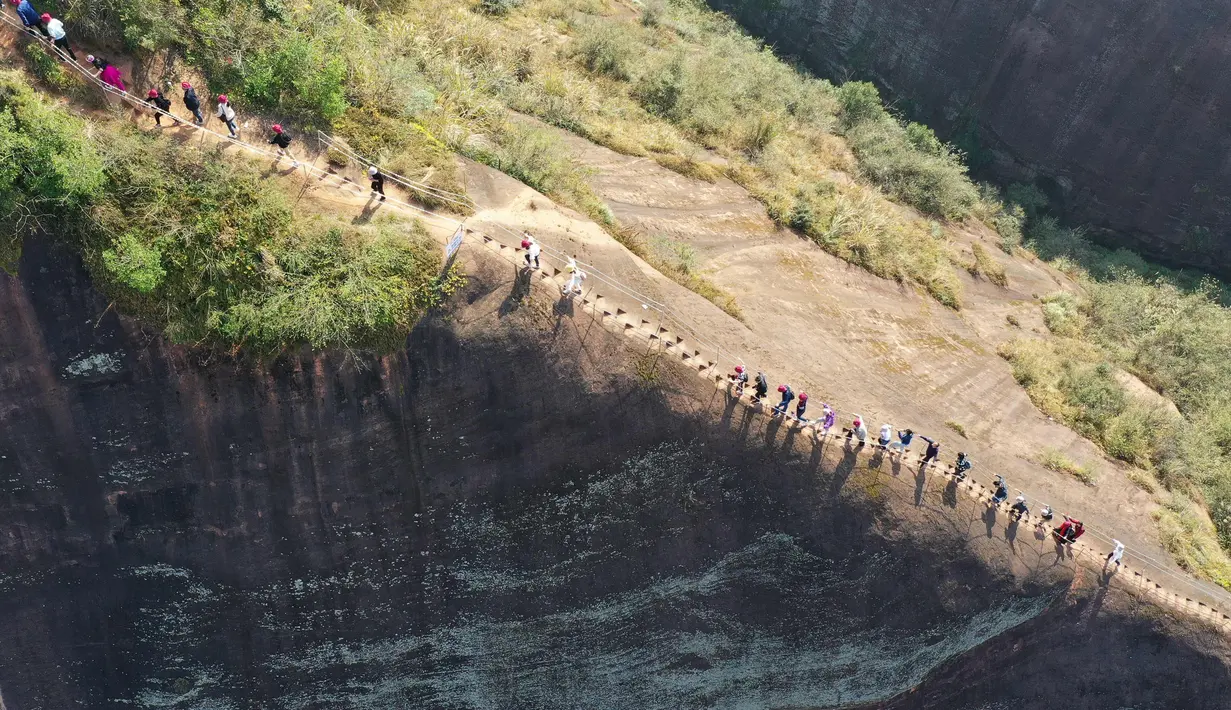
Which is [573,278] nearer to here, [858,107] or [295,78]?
[295,78]

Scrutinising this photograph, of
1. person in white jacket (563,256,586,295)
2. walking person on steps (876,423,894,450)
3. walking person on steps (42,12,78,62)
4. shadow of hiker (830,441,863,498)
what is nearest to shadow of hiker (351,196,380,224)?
person in white jacket (563,256,586,295)

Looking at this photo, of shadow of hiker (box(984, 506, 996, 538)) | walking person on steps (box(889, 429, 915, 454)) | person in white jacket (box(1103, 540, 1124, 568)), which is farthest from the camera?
person in white jacket (box(1103, 540, 1124, 568))

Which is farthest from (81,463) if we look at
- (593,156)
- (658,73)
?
(658,73)

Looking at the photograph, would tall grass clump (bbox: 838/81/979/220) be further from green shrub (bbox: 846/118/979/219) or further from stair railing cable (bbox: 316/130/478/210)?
stair railing cable (bbox: 316/130/478/210)

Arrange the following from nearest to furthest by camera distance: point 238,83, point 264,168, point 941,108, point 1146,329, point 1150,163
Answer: point 264,168 → point 238,83 → point 1146,329 → point 1150,163 → point 941,108

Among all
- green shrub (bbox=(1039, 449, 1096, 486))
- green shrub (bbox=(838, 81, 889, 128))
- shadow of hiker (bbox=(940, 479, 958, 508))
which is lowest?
shadow of hiker (bbox=(940, 479, 958, 508))

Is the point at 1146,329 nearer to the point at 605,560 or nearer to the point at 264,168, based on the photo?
the point at 605,560

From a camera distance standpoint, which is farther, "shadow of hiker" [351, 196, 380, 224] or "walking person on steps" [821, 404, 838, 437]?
"walking person on steps" [821, 404, 838, 437]

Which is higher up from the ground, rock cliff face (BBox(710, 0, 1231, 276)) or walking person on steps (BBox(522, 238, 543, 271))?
rock cliff face (BBox(710, 0, 1231, 276))
